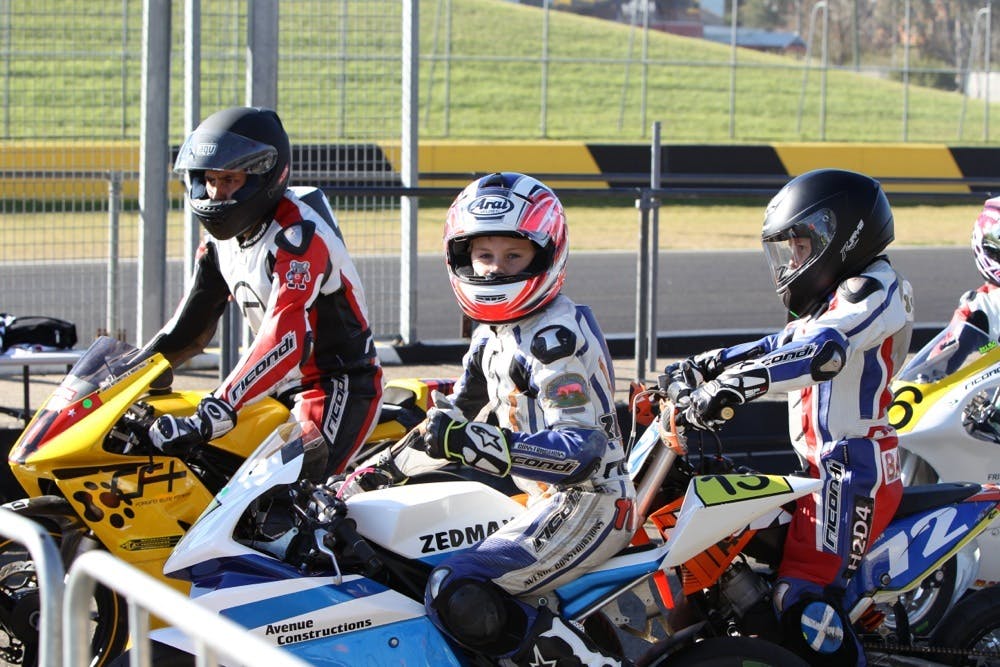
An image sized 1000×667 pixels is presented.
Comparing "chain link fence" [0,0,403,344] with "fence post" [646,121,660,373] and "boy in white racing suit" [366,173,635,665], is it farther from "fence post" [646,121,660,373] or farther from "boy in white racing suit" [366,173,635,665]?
"boy in white racing suit" [366,173,635,665]

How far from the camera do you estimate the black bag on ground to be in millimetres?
6383

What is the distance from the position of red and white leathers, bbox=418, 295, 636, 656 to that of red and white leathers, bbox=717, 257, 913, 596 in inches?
19.6

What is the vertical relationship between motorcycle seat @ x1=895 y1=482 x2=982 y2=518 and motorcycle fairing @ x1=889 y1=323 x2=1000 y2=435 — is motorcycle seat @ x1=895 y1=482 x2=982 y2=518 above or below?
below

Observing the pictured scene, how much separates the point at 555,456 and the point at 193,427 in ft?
→ 3.99

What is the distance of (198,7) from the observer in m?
8.47

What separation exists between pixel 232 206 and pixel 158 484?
42.6 inches

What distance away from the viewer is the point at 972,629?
14.5 feet

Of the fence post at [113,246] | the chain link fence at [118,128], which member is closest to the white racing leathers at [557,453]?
the chain link fence at [118,128]

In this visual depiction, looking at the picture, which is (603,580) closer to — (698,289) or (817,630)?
(817,630)

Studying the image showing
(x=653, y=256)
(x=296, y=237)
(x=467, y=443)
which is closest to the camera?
(x=467, y=443)

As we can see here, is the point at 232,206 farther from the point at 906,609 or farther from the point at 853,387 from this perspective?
the point at 906,609

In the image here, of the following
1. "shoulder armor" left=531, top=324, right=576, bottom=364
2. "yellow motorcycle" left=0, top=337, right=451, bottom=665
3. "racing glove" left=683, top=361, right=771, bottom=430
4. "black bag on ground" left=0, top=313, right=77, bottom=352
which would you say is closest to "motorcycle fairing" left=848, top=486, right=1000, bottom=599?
"racing glove" left=683, top=361, right=771, bottom=430

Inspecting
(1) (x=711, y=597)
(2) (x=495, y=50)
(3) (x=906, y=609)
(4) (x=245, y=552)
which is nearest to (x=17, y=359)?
(4) (x=245, y=552)

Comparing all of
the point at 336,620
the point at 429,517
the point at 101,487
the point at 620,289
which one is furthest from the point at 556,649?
the point at 620,289
